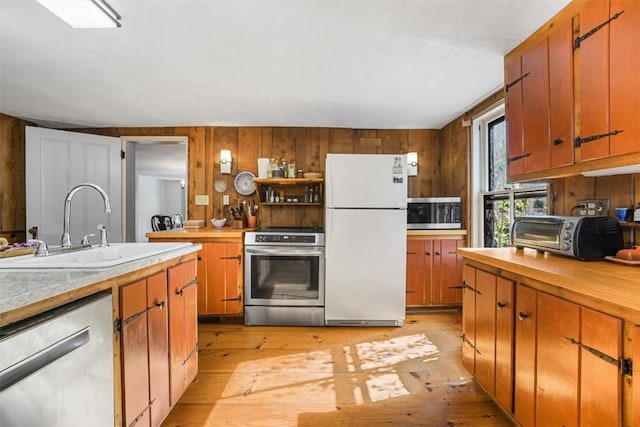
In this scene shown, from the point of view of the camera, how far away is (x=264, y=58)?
1.94 metres

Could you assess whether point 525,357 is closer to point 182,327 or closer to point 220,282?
point 182,327

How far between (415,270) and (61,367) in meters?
2.80

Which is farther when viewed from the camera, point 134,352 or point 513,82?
point 513,82

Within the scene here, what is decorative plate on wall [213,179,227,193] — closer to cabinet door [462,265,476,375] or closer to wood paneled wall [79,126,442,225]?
wood paneled wall [79,126,442,225]

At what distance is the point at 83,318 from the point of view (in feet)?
3.05

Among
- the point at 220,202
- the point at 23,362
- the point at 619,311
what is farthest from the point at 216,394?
the point at 220,202

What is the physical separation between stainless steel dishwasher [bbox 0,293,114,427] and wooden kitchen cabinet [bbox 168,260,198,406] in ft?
1.47

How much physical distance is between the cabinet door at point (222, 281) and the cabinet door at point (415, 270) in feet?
5.75

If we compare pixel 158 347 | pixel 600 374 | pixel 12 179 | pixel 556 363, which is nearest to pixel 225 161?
pixel 12 179

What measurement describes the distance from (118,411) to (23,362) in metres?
0.50

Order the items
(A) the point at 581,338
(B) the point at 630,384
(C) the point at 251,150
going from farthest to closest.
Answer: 1. (C) the point at 251,150
2. (A) the point at 581,338
3. (B) the point at 630,384

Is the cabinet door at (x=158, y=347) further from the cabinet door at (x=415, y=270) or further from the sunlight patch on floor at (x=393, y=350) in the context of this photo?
the cabinet door at (x=415, y=270)

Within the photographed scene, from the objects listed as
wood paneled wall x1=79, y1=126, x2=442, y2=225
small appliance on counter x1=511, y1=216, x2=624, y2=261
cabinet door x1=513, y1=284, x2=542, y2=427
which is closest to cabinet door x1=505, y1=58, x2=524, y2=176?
small appliance on counter x1=511, y1=216, x2=624, y2=261

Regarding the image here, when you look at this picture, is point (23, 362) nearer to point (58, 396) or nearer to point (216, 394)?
point (58, 396)
